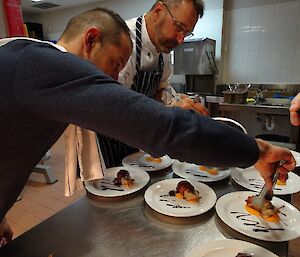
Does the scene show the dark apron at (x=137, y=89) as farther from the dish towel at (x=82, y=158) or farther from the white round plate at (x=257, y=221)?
the white round plate at (x=257, y=221)

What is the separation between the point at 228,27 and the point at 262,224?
3772mm

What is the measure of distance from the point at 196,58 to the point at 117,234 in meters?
3.30

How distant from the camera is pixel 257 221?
2.43ft

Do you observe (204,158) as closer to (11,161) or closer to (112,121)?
(112,121)

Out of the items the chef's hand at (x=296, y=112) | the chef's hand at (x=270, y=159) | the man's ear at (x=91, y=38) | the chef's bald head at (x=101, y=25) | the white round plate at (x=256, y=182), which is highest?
the chef's bald head at (x=101, y=25)

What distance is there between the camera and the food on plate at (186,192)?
0.85 m

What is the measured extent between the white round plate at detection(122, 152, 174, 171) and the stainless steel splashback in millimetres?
2633

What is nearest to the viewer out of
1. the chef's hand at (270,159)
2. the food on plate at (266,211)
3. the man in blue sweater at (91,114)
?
the man in blue sweater at (91,114)

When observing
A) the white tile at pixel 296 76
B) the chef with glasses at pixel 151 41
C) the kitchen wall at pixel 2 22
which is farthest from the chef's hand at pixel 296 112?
the white tile at pixel 296 76

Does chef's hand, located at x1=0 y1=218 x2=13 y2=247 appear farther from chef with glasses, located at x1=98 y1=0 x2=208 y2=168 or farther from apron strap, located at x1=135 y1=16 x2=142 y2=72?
apron strap, located at x1=135 y1=16 x2=142 y2=72

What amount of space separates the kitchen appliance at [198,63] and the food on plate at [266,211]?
3.04 metres

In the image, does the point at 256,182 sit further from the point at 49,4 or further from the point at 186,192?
the point at 49,4

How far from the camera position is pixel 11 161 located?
0.61 meters

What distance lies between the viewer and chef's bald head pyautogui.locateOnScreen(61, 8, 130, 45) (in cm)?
67
